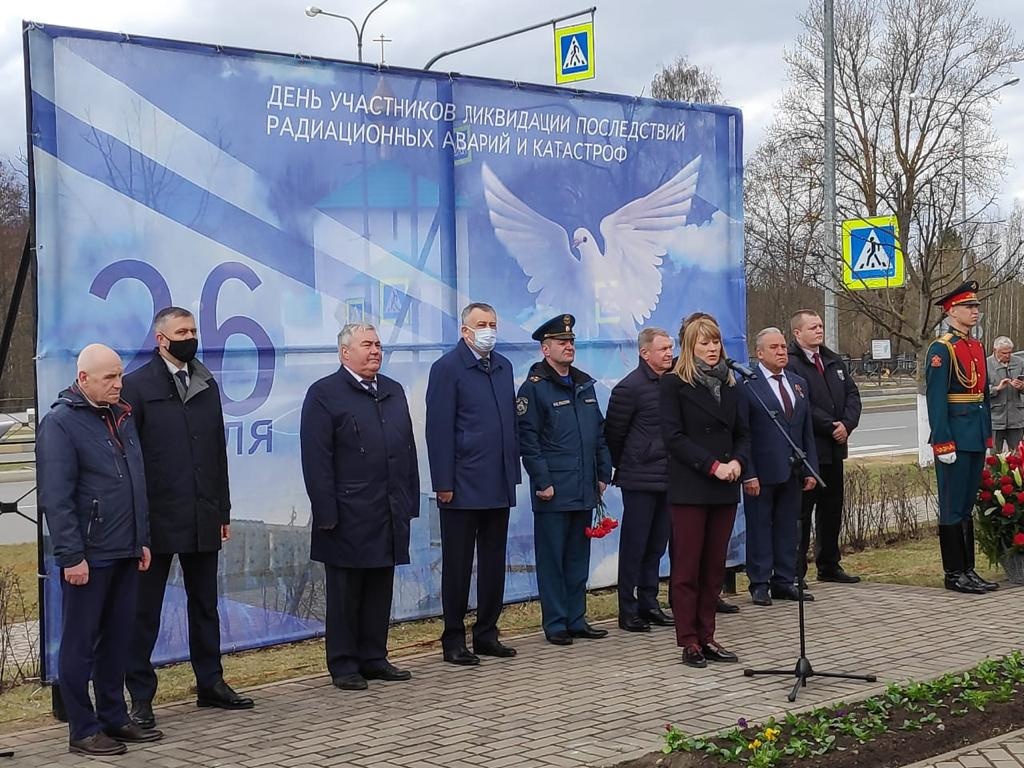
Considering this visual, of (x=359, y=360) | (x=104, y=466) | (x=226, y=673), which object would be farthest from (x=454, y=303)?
(x=104, y=466)

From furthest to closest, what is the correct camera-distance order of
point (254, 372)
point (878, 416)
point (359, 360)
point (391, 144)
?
1. point (878, 416)
2. point (391, 144)
3. point (254, 372)
4. point (359, 360)

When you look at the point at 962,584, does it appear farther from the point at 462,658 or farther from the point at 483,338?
the point at 483,338

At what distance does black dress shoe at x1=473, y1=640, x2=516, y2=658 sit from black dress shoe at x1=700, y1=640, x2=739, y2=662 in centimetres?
114

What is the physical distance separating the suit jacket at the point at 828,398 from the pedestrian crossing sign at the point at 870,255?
4475mm

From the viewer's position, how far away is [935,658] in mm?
7566

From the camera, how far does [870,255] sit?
47.7 ft

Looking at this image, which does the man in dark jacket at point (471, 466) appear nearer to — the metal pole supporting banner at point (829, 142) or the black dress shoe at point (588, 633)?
the black dress shoe at point (588, 633)

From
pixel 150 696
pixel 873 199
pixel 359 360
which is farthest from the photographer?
pixel 873 199

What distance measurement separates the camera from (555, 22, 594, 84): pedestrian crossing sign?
20.2 m

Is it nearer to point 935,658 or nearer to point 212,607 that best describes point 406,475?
point 212,607

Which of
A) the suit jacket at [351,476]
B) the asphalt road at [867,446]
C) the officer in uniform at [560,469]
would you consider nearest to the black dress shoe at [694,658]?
the officer in uniform at [560,469]

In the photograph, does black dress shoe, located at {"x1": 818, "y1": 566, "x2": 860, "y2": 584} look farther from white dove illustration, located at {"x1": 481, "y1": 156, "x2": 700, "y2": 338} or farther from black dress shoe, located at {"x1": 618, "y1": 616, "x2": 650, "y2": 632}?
white dove illustration, located at {"x1": 481, "y1": 156, "x2": 700, "y2": 338}

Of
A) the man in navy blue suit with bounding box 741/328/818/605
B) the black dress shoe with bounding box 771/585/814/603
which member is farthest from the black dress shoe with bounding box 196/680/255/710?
the black dress shoe with bounding box 771/585/814/603

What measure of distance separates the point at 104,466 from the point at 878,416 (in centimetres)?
3435
